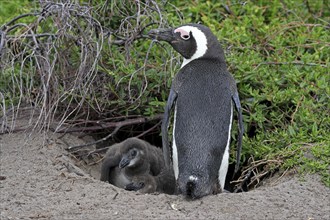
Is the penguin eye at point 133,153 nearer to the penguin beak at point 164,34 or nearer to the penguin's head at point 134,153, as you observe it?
the penguin's head at point 134,153

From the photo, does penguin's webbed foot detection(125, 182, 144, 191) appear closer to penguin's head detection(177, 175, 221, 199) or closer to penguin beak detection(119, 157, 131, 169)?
penguin beak detection(119, 157, 131, 169)

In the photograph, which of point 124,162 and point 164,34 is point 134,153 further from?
point 164,34

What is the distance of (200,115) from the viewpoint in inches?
200

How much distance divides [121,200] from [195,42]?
49.4 inches

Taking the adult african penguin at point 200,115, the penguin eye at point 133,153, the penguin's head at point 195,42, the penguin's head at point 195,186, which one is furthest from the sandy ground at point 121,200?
the penguin's head at point 195,42

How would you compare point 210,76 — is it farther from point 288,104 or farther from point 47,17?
point 47,17

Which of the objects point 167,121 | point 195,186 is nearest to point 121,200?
point 195,186

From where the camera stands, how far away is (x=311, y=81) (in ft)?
19.9

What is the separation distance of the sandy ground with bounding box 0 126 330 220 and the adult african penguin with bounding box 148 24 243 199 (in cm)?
19

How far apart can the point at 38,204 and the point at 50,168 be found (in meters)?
0.70

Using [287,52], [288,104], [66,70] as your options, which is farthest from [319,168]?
[66,70]

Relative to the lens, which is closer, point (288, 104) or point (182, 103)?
point (182, 103)

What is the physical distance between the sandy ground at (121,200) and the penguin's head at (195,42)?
3.23 feet

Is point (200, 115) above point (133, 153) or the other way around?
above
